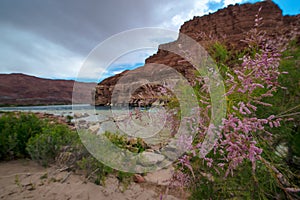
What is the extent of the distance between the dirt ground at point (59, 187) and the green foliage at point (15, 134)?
12.5 inches

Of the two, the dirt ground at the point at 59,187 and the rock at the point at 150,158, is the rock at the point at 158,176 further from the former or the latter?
the rock at the point at 150,158

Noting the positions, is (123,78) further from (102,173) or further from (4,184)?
(4,184)

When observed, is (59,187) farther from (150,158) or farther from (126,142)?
(150,158)

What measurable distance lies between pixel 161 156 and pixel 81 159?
1680 mm

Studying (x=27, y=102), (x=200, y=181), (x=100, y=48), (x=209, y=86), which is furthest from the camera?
(x=27, y=102)

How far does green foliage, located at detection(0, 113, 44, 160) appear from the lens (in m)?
3.33

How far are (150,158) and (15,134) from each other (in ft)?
9.07

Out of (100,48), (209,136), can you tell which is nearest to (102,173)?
(100,48)

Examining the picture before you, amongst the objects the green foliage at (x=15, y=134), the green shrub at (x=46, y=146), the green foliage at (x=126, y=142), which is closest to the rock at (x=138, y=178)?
the green foliage at (x=126, y=142)

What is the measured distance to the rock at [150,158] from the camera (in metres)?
3.62

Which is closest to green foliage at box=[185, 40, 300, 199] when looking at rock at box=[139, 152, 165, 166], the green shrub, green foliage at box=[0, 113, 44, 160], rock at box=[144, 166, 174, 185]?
rock at box=[144, 166, 174, 185]

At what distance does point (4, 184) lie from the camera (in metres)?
2.50

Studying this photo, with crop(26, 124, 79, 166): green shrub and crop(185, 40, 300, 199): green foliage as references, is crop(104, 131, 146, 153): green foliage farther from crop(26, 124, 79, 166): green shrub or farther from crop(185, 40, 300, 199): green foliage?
crop(185, 40, 300, 199): green foliage

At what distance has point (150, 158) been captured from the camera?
3746 mm
